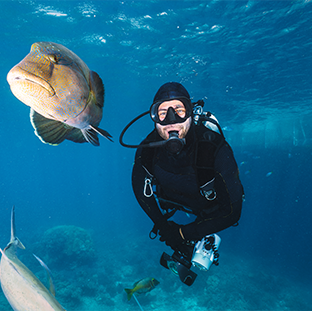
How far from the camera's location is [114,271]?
15.2 meters

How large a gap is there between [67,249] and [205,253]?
52.1 feet

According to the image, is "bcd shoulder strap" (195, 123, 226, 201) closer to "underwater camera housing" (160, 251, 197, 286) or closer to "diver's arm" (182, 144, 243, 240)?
"diver's arm" (182, 144, 243, 240)

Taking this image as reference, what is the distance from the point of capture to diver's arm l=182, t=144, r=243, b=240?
2594mm

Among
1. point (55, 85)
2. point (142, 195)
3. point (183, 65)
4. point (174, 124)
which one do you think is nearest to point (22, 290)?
point (55, 85)

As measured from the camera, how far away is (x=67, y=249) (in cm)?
1555

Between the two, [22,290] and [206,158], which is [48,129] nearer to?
[22,290]

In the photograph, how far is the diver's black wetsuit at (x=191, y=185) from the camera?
2.64m

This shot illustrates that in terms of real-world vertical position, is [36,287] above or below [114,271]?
above

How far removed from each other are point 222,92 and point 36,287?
2051 cm

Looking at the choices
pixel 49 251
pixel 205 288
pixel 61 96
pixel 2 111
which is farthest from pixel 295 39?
pixel 2 111

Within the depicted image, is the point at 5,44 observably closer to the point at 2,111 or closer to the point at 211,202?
the point at 2,111

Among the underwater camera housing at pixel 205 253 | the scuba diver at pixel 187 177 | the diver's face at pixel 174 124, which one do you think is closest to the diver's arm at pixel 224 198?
the scuba diver at pixel 187 177

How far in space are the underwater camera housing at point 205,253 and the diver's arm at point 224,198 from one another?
0.45 m

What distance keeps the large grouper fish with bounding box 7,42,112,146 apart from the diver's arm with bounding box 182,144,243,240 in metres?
1.91
